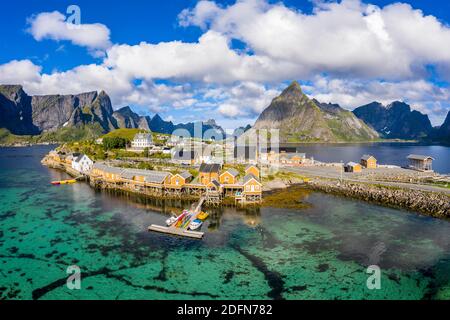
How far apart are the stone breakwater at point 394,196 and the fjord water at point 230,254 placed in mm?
3850

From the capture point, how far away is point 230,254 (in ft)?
109

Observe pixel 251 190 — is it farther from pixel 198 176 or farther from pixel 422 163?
pixel 422 163

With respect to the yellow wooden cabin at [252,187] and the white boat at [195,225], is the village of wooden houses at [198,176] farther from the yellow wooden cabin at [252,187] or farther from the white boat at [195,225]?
the white boat at [195,225]

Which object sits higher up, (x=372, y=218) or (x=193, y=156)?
(x=193, y=156)

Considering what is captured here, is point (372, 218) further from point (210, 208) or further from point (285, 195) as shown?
point (210, 208)

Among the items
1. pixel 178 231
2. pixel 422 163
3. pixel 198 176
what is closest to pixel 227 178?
pixel 198 176

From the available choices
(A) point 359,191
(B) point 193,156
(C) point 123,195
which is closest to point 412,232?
(A) point 359,191

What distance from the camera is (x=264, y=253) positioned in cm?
3338

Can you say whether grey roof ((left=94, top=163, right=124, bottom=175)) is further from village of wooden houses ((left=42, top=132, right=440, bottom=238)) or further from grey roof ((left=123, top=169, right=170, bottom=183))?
grey roof ((left=123, top=169, right=170, bottom=183))

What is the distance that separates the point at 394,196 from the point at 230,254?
36.5 meters

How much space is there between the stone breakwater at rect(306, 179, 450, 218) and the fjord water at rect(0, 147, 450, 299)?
152 inches

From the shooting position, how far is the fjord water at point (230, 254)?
26.4 m

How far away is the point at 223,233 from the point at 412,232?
24.6 meters

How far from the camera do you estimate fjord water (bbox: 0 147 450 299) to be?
26.4 metres
